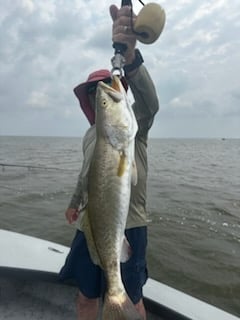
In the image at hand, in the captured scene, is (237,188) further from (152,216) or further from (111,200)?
(111,200)

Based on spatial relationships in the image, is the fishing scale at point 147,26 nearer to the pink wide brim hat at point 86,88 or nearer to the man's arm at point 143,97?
the man's arm at point 143,97

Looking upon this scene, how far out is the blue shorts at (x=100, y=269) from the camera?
2.99 m

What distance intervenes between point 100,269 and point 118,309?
0.90 metres

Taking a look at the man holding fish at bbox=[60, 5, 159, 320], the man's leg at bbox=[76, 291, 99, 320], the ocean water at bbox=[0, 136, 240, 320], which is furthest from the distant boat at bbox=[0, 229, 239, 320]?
the ocean water at bbox=[0, 136, 240, 320]

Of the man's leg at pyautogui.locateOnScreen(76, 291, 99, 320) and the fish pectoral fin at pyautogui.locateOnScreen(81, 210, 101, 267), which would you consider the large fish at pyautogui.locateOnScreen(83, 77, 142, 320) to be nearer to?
the fish pectoral fin at pyautogui.locateOnScreen(81, 210, 101, 267)

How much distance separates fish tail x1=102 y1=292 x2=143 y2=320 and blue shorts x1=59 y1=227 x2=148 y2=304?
0.73 metres

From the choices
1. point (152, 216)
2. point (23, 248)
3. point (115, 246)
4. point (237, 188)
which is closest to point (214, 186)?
point (237, 188)

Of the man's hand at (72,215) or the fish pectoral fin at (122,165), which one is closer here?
the fish pectoral fin at (122,165)

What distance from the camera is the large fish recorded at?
83.5 inches

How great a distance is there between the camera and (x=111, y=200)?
213 cm

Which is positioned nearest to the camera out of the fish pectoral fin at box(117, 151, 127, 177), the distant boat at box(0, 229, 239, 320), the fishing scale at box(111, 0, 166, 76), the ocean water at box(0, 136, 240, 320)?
the fish pectoral fin at box(117, 151, 127, 177)

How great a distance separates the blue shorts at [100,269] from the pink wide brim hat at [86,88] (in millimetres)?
1057

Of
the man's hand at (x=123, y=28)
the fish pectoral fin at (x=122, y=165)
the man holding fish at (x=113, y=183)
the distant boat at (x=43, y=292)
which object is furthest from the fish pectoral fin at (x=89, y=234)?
the distant boat at (x=43, y=292)

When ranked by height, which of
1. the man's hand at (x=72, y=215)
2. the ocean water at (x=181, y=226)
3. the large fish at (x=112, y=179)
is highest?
the large fish at (x=112, y=179)
